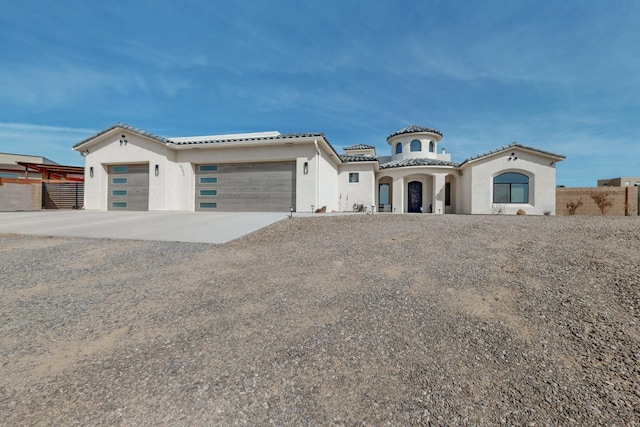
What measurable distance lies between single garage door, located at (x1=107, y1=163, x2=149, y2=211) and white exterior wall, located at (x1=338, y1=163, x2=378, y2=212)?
39.7ft

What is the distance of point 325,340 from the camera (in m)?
2.99

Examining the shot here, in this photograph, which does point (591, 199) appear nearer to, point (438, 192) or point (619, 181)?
point (438, 192)

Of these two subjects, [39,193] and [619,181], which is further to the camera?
[619,181]

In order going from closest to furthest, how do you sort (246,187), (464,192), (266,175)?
1. (266,175)
2. (246,187)
3. (464,192)

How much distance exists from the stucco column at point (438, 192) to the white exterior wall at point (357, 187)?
14.7ft

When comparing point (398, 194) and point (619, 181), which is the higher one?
point (619, 181)

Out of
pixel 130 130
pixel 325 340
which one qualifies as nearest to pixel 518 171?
pixel 325 340

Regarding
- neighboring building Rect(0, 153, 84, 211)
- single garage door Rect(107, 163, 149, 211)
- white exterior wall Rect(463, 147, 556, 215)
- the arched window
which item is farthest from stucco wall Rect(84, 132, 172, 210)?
the arched window

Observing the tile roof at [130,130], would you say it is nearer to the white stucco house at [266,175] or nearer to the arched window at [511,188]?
the white stucco house at [266,175]

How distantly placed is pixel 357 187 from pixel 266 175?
688 cm

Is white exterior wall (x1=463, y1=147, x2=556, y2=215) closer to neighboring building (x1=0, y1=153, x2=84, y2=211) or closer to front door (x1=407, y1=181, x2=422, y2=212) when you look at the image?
front door (x1=407, y1=181, x2=422, y2=212)

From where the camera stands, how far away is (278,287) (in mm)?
4488

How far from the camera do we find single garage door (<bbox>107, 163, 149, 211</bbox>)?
1602cm

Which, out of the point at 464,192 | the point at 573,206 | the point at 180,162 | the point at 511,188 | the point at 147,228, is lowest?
the point at 147,228
